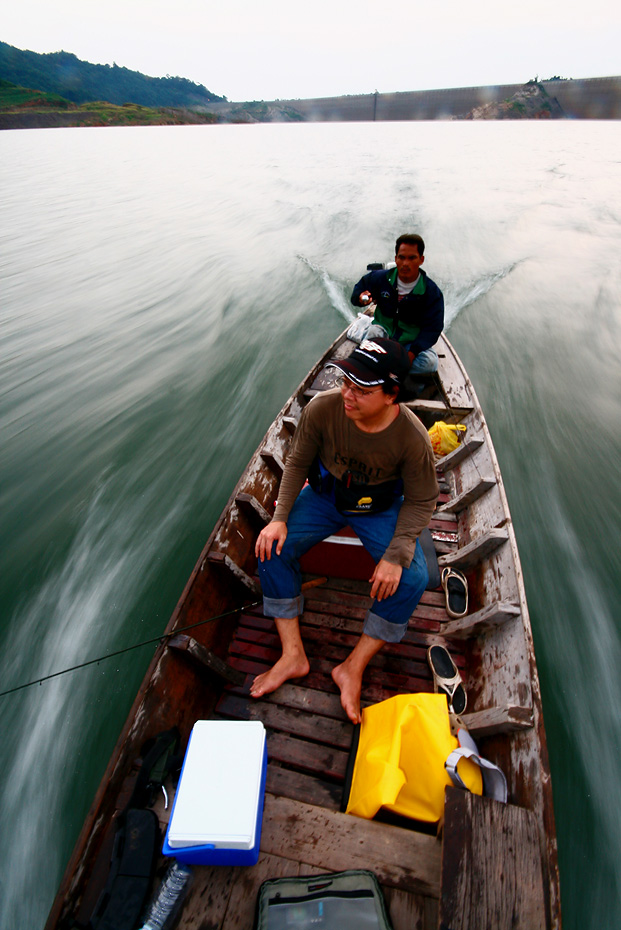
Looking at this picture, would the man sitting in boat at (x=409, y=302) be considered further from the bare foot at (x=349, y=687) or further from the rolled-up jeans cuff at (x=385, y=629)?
the bare foot at (x=349, y=687)

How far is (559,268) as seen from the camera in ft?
50.8

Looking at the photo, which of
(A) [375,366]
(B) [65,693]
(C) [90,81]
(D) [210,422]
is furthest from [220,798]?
(C) [90,81]

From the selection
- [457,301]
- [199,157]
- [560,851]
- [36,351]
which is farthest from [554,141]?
[560,851]

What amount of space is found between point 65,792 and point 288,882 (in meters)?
2.87

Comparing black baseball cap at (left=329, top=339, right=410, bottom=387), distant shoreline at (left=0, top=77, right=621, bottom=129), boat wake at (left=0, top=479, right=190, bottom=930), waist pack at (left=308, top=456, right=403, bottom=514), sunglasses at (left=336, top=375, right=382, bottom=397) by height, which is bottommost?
boat wake at (left=0, top=479, right=190, bottom=930)

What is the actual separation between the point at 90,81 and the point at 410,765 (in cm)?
19060

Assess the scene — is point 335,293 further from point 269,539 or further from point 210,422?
point 269,539

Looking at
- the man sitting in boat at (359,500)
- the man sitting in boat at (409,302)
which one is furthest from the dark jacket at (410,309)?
the man sitting in boat at (359,500)

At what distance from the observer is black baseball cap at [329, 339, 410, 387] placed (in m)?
2.52

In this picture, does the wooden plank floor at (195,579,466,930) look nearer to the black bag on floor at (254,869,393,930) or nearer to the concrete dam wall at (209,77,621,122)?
the black bag on floor at (254,869,393,930)

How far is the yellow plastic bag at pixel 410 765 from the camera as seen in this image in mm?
2332

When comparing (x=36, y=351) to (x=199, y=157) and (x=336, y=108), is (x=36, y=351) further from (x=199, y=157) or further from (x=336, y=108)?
(x=336, y=108)

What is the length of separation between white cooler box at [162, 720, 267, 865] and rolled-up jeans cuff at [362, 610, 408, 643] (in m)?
Answer: 1.12

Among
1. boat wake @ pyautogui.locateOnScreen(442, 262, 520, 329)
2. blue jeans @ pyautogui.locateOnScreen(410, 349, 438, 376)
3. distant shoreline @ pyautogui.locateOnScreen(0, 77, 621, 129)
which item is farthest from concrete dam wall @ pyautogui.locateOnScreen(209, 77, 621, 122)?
blue jeans @ pyautogui.locateOnScreen(410, 349, 438, 376)
